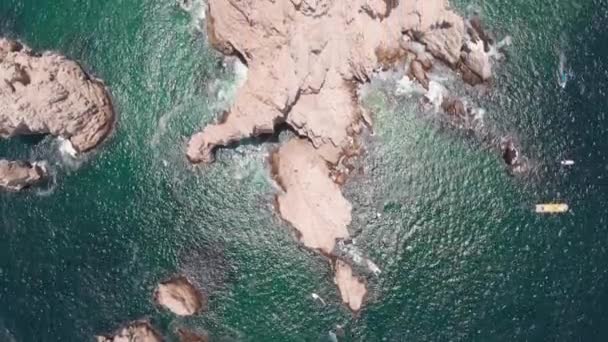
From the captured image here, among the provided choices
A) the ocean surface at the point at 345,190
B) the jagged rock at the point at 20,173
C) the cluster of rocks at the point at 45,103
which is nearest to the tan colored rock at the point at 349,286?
the ocean surface at the point at 345,190

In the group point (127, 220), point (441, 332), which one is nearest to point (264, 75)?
point (127, 220)

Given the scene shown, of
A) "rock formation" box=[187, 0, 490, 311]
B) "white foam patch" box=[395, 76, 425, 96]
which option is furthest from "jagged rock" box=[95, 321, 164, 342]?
"white foam patch" box=[395, 76, 425, 96]

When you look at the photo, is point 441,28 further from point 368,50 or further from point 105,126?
point 105,126

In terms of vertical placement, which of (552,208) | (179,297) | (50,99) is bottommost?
(179,297)

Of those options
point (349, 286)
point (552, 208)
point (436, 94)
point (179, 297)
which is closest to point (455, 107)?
point (436, 94)

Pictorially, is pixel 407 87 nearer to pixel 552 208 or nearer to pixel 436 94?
pixel 436 94

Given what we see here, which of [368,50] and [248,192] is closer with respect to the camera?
[368,50]
